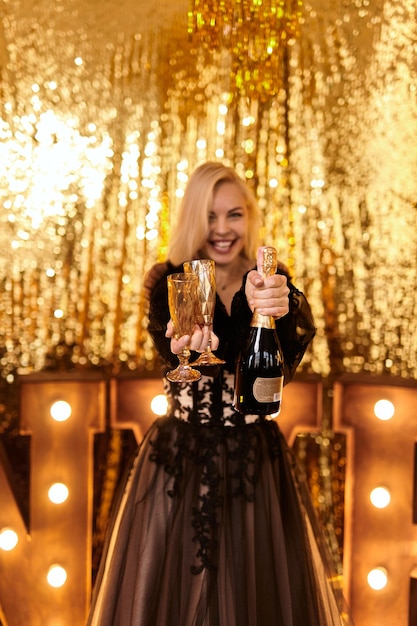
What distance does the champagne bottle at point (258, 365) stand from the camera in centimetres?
130

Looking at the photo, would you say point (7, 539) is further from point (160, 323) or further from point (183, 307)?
point (183, 307)

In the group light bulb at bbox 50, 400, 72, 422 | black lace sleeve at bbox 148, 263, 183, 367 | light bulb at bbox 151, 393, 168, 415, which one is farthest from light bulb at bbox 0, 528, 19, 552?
black lace sleeve at bbox 148, 263, 183, 367

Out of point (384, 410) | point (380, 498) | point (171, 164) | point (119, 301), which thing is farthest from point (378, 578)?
point (171, 164)

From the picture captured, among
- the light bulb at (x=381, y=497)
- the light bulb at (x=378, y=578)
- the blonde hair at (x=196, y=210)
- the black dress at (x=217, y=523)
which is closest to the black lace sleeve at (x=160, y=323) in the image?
the black dress at (x=217, y=523)

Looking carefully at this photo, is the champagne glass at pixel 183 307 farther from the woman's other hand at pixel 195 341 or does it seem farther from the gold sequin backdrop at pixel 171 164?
the gold sequin backdrop at pixel 171 164

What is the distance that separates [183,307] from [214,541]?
0.57 m

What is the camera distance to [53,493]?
2.01 m

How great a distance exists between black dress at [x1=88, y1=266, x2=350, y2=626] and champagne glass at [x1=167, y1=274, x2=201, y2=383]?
18 centimetres

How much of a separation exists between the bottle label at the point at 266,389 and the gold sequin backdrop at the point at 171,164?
0.96 m

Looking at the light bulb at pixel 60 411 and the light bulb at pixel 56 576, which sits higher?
the light bulb at pixel 60 411

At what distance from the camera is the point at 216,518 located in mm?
1455

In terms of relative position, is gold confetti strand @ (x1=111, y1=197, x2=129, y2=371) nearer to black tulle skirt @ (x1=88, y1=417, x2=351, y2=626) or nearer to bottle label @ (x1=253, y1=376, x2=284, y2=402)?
black tulle skirt @ (x1=88, y1=417, x2=351, y2=626)

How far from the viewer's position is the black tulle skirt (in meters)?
1.40

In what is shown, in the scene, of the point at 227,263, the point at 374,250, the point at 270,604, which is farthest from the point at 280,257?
the point at 270,604
